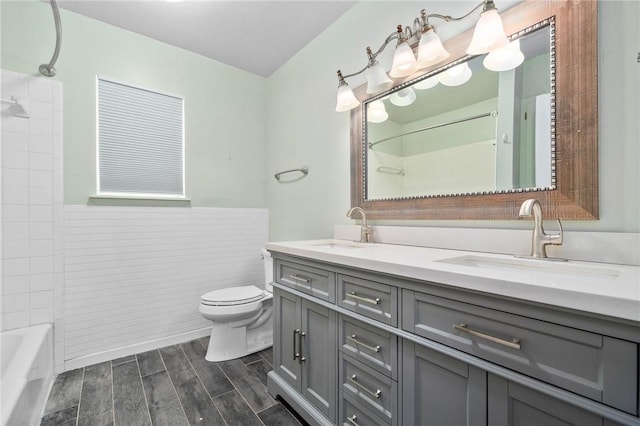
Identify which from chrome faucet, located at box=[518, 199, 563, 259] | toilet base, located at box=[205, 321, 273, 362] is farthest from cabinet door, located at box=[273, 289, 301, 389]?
chrome faucet, located at box=[518, 199, 563, 259]

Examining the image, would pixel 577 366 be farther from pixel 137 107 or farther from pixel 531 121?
pixel 137 107

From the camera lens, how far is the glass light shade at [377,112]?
5.74ft

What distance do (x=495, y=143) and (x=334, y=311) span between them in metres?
1.02

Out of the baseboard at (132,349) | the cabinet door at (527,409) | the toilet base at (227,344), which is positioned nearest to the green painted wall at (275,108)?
the cabinet door at (527,409)

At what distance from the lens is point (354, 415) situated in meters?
1.16

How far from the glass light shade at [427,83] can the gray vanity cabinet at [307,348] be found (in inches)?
49.0

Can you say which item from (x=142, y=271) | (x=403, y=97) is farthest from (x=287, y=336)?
(x=403, y=97)

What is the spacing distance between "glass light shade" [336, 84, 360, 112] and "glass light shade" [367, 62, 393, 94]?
0.16 meters

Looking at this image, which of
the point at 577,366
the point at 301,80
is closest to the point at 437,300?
the point at 577,366

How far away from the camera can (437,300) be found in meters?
0.87

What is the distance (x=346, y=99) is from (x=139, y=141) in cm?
167

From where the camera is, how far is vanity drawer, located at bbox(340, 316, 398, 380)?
1007 millimetres

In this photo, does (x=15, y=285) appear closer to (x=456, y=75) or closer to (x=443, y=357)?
(x=443, y=357)

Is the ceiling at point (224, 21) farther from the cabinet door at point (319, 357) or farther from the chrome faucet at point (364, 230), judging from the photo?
the cabinet door at point (319, 357)
